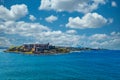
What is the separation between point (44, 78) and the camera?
75375 millimetres

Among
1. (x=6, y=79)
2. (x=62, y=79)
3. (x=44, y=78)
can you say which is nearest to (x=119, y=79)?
(x=62, y=79)

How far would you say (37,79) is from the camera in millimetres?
73188

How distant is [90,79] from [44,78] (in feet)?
54.5

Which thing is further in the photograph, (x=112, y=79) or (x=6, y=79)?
(x=112, y=79)

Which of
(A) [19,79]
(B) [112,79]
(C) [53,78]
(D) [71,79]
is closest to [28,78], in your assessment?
(A) [19,79]

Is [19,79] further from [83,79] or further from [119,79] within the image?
[119,79]

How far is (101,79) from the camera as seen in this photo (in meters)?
74.8

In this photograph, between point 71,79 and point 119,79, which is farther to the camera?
point 119,79

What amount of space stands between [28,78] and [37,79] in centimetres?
337

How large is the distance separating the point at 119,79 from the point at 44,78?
27921 millimetres

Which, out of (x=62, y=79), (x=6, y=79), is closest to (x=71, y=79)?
(x=62, y=79)

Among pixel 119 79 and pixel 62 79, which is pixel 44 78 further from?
pixel 119 79

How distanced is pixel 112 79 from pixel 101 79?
4.85 m

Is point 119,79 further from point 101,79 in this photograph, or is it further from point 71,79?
point 71,79
